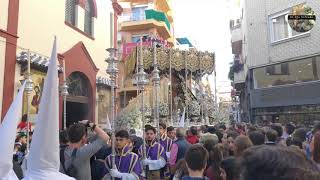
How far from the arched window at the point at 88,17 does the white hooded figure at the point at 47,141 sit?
16701 millimetres

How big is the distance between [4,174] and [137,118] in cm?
1239

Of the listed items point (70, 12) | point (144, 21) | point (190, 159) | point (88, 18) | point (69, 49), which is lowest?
point (190, 159)

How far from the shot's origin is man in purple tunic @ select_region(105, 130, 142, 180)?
16.4 feet

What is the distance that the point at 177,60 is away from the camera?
22.3 m

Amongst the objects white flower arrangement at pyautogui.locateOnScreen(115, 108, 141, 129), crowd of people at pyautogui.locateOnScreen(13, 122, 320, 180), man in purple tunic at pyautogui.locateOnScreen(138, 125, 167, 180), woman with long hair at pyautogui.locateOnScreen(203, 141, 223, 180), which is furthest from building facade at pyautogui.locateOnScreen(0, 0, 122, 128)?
woman with long hair at pyautogui.locateOnScreen(203, 141, 223, 180)

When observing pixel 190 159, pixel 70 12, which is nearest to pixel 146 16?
pixel 70 12

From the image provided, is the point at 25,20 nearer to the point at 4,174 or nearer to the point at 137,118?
the point at 137,118

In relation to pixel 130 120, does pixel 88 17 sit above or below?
above

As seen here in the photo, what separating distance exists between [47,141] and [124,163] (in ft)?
7.68

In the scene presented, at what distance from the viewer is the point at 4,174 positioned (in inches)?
108

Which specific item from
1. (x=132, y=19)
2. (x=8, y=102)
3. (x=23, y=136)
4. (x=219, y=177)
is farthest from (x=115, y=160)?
(x=132, y=19)

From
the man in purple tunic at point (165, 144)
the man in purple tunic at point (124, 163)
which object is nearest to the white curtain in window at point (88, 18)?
the man in purple tunic at point (165, 144)

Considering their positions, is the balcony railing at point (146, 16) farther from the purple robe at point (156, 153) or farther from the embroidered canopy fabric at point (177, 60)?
the purple robe at point (156, 153)

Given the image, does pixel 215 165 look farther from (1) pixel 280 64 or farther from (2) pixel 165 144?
(1) pixel 280 64
